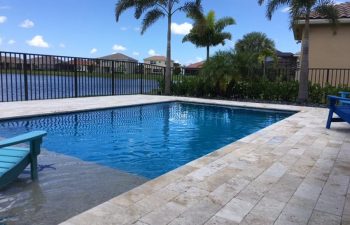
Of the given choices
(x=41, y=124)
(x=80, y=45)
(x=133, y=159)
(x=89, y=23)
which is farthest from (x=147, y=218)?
(x=80, y=45)

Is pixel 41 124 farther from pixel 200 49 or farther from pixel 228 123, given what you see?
pixel 200 49

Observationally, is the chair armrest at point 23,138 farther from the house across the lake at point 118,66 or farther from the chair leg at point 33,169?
the house across the lake at point 118,66

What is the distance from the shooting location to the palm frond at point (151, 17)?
558 inches

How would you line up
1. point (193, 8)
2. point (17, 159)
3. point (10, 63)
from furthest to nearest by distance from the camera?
point (193, 8) → point (10, 63) → point (17, 159)

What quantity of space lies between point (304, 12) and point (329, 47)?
10.3 ft

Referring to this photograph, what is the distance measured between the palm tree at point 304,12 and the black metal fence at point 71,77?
573 cm

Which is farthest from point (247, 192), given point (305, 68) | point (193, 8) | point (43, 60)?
point (193, 8)

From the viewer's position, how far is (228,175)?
356cm

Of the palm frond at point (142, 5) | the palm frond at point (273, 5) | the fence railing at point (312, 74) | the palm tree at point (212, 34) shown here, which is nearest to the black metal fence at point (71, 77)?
the palm frond at point (142, 5)

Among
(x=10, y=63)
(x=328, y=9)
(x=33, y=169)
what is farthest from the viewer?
(x=328, y=9)

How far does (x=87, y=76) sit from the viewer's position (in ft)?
41.4

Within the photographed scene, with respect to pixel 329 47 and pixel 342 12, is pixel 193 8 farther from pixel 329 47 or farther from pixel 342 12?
pixel 342 12

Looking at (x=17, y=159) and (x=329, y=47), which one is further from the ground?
(x=329, y=47)

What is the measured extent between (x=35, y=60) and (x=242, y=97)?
25.9ft
